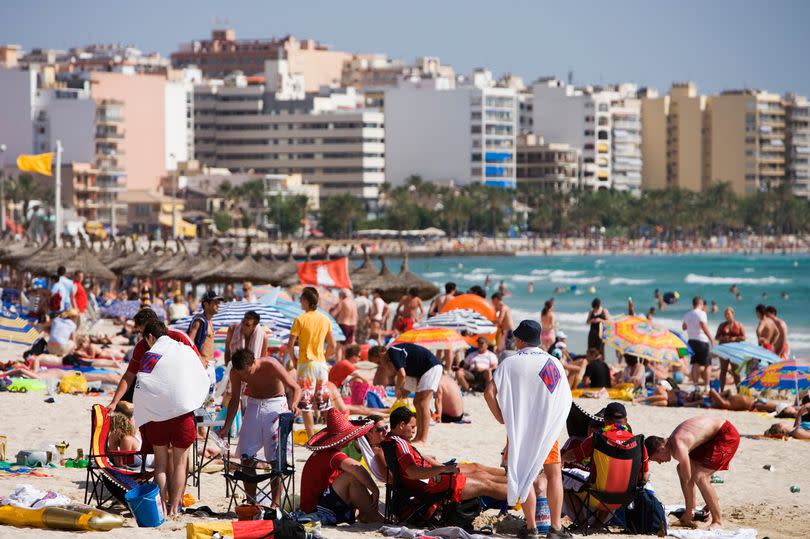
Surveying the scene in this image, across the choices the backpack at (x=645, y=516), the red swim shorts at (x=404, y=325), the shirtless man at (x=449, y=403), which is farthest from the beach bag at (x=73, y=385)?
the backpack at (x=645, y=516)

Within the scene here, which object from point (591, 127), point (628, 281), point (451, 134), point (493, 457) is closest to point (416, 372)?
point (493, 457)

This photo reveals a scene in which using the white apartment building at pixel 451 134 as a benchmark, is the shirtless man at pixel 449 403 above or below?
below

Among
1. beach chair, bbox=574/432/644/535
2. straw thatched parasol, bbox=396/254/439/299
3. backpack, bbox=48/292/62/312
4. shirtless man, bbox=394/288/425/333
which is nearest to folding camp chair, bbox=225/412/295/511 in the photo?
beach chair, bbox=574/432/644/535

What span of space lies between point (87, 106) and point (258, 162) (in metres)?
25.5

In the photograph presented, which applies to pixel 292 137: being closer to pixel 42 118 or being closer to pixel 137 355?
pixel 42 118

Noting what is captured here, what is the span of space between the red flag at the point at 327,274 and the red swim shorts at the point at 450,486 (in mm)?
17317

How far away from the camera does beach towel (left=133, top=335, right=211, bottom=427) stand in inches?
312

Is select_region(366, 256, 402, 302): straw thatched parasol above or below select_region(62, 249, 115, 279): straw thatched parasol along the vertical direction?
below

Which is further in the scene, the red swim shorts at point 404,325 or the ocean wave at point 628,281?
the ocean wave at point 628,281

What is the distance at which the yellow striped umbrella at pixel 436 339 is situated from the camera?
593 inches

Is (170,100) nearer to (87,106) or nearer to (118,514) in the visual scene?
(87,106)

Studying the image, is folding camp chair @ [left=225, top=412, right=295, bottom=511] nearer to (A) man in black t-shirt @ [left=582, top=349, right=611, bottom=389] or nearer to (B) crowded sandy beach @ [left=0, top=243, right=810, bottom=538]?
(B) crowded sandy beach @ [left=0, top=243, right=810, bottom=538]

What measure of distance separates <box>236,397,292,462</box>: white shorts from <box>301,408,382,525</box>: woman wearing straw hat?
604 mm

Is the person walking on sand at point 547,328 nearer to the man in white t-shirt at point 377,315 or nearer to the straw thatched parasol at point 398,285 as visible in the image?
the man in white t-shirt at point 377,315
